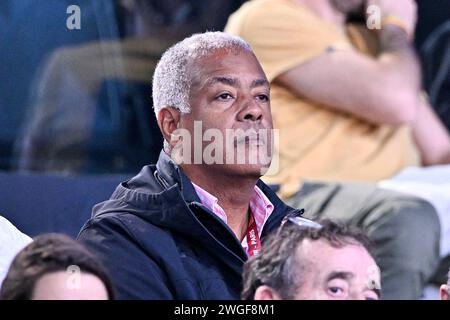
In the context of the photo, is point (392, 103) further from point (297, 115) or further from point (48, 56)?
point (48, 56)

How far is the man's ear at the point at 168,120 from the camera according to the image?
2.38 meters

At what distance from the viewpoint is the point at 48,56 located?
3.13m

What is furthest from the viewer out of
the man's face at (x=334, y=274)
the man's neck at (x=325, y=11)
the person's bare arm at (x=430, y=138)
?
the person's bare arm at (x=430, y=138)

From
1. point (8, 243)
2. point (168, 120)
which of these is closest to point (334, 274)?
point (168, 120)

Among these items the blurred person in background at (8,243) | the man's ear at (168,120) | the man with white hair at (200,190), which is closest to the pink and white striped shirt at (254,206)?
the man with white hair at (200,190)

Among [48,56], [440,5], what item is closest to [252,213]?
[48,56]

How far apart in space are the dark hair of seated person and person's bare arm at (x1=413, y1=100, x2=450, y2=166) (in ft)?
5.29

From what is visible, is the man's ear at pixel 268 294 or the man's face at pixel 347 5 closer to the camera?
the man's ear at pixel 268 294

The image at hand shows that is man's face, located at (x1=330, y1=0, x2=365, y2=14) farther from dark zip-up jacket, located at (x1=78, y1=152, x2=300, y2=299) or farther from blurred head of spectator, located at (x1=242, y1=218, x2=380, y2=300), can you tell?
blurred head of spectator, located at (x1=242, y1=218, x2=380, y2=300)

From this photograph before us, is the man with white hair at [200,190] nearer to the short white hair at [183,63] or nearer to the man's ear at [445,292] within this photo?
the short white hair at [183,63]

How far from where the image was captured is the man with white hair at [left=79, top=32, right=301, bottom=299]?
85.7 inches

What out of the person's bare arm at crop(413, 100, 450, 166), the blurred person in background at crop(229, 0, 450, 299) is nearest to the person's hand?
the blurred person in background at crop(229, 0, 450, 299)

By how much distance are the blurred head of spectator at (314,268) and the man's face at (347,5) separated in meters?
1.31

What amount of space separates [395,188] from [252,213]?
766 mm
